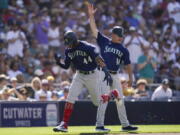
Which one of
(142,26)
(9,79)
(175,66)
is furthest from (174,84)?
(9,79)

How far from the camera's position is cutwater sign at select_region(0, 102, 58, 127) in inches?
667

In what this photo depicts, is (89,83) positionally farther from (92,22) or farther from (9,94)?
(9,94)

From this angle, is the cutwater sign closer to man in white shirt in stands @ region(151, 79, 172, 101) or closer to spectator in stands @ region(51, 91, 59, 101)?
spectator in stands @ region(51, 91, 59, 101)

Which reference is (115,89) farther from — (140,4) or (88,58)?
(140,4)

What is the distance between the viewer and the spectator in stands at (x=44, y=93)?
18.3 meters

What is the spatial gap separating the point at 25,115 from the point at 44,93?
1.67m

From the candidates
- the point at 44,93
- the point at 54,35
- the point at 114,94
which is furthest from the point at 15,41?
the point at 114,94

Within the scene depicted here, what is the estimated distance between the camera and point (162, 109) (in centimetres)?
1783

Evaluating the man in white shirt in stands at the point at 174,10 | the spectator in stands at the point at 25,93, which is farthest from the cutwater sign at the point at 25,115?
the man in white shirt in stands at the point at 174,10

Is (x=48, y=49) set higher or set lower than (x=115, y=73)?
higher

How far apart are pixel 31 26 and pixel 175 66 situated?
5144mm

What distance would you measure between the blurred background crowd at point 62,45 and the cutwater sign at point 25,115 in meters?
0.93

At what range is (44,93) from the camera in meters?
18.5

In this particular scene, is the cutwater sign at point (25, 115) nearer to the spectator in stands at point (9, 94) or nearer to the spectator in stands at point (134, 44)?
the spectator in stands at point (9, 94)
